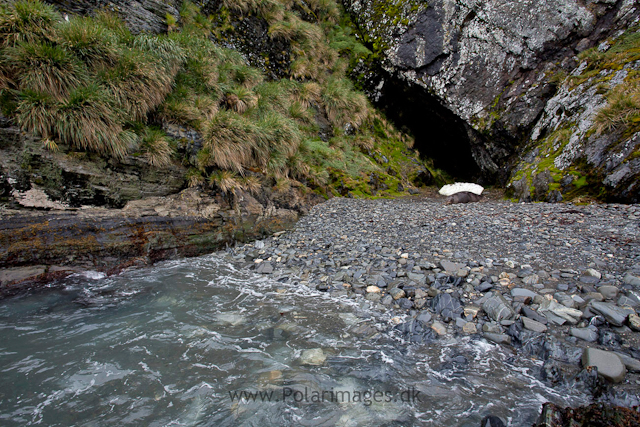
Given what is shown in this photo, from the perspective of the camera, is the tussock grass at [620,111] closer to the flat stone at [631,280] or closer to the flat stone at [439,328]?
the flat stone at [631,280]

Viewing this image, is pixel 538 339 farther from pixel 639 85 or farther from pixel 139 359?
pixel 639 85

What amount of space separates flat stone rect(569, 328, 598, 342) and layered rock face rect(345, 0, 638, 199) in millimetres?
10608

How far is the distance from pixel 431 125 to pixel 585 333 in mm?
16528

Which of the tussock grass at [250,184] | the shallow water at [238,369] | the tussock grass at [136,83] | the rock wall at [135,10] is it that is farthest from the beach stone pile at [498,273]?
the rock wall at [135,10]

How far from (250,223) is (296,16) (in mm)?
15373

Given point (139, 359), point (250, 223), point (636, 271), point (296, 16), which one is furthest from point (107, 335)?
point (296, 16)

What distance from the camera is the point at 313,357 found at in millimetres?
2980

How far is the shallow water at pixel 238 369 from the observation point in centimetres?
229

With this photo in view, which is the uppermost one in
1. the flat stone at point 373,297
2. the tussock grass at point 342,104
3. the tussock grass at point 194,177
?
the tussock grass at point 342,104

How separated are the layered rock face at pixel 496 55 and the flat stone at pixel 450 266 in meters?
9.66

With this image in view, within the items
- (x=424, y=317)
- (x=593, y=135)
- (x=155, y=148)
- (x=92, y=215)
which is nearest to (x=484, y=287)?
(x=424, y=317)

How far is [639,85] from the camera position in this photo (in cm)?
767

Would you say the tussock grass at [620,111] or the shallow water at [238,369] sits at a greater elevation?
the tussock grass at [620,111]

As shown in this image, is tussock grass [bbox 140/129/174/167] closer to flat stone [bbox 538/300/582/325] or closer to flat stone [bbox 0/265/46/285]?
flat stone [bbox 0/265/46/285]
